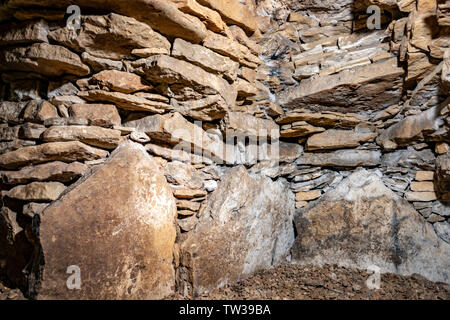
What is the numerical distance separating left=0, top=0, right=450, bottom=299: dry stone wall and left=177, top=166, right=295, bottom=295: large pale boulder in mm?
19

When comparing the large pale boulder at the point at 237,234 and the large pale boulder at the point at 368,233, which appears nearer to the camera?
the large pale boulder at the point at 237,234

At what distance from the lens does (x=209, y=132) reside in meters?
3.36

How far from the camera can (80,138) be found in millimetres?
2477

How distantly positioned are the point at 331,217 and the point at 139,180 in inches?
98.4

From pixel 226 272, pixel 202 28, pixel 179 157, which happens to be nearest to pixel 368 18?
pixel 202 28

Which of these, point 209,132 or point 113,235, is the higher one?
point 209,132

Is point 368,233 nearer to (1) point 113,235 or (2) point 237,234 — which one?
(2) point 237,234

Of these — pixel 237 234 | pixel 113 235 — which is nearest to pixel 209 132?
pixel 237 234

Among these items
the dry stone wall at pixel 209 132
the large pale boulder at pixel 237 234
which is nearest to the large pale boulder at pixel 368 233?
the dry stone wall at pixel 209 132

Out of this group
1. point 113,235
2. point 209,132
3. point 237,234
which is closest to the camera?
point 113,235

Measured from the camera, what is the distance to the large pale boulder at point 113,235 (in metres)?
2.10

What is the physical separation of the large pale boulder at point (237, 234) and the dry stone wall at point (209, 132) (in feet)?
0.06

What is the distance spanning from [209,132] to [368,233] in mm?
2321

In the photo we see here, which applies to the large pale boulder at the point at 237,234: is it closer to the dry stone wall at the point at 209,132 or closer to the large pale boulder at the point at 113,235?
the dry stone wall at the point at 209,132
